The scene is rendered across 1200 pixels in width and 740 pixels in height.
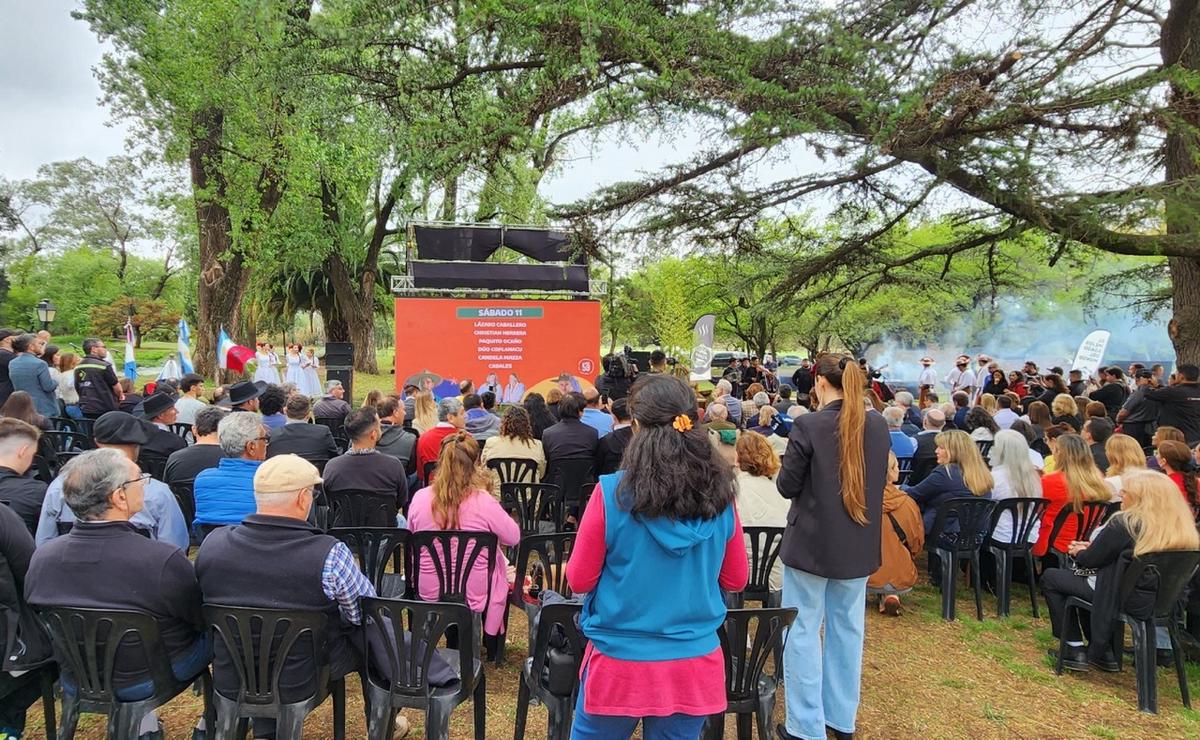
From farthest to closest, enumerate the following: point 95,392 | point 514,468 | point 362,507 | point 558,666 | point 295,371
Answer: point 295,371, point 95,392, point 514,468, point 362,507, point 558,666

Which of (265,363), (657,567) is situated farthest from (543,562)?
A: (265,363)

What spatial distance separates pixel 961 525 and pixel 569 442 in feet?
8.75

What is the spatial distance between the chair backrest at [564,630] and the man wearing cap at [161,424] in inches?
134

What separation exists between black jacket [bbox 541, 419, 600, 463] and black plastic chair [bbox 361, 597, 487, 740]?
263 centimetres

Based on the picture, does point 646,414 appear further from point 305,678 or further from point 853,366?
point 305,678

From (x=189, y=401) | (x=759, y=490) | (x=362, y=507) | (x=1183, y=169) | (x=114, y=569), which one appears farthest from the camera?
(x=189, y=401)

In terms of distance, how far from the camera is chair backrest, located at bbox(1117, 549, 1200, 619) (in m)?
3.17

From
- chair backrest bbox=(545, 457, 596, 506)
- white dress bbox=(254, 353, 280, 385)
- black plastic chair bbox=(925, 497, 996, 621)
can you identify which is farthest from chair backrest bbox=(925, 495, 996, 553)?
white dress bbox=(254, 353, 280, 385)

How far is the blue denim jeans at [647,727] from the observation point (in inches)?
72.8

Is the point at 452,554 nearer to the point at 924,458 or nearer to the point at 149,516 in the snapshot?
the point at 149,516

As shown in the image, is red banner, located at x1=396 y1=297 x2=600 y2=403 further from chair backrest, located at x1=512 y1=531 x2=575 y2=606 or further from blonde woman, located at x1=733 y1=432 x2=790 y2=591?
chair backrest, located at x1=512 y1=531 x2=575 y2=606

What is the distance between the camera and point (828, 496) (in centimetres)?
262

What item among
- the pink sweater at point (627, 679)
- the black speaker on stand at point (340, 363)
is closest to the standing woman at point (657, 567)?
the pink sweater at point (627, 679)

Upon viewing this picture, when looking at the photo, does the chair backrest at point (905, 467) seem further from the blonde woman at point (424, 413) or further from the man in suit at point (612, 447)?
the blonde woman at point (424, 413)
